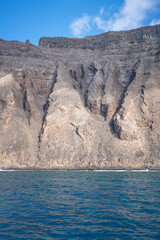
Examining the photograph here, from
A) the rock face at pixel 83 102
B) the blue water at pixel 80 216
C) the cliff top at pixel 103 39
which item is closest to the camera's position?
the blue water at pixel 80 216

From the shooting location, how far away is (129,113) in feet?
195

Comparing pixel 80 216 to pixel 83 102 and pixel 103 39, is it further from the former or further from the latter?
pixel 103 39

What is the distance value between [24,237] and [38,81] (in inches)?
2611

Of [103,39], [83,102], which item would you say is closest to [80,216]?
[83,102]

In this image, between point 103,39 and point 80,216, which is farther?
point 103,39

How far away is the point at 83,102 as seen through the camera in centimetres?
6919

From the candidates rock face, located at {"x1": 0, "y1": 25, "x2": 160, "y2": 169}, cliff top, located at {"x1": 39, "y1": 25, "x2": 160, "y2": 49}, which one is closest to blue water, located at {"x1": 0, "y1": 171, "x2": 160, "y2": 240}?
rock face, located at {"x1": 0, "y1": 25, "x2": 160, "y2": 169}

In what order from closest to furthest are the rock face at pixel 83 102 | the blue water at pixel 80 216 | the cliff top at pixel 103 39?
the blue water at pixel 80 216, the rock face at pixel 83 102, the cliff top at pixel 103 39

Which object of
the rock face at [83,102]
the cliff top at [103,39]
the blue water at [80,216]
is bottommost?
the blue water at [80,216]

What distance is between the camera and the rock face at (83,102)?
53.6m

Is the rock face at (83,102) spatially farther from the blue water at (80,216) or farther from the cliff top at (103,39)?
the blue water at (80,216)

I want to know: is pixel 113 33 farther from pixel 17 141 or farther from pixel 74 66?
pixel 17 141

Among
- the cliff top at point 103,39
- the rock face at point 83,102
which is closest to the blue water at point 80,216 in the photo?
the rock face at point 83,102

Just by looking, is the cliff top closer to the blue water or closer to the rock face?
the rock face
